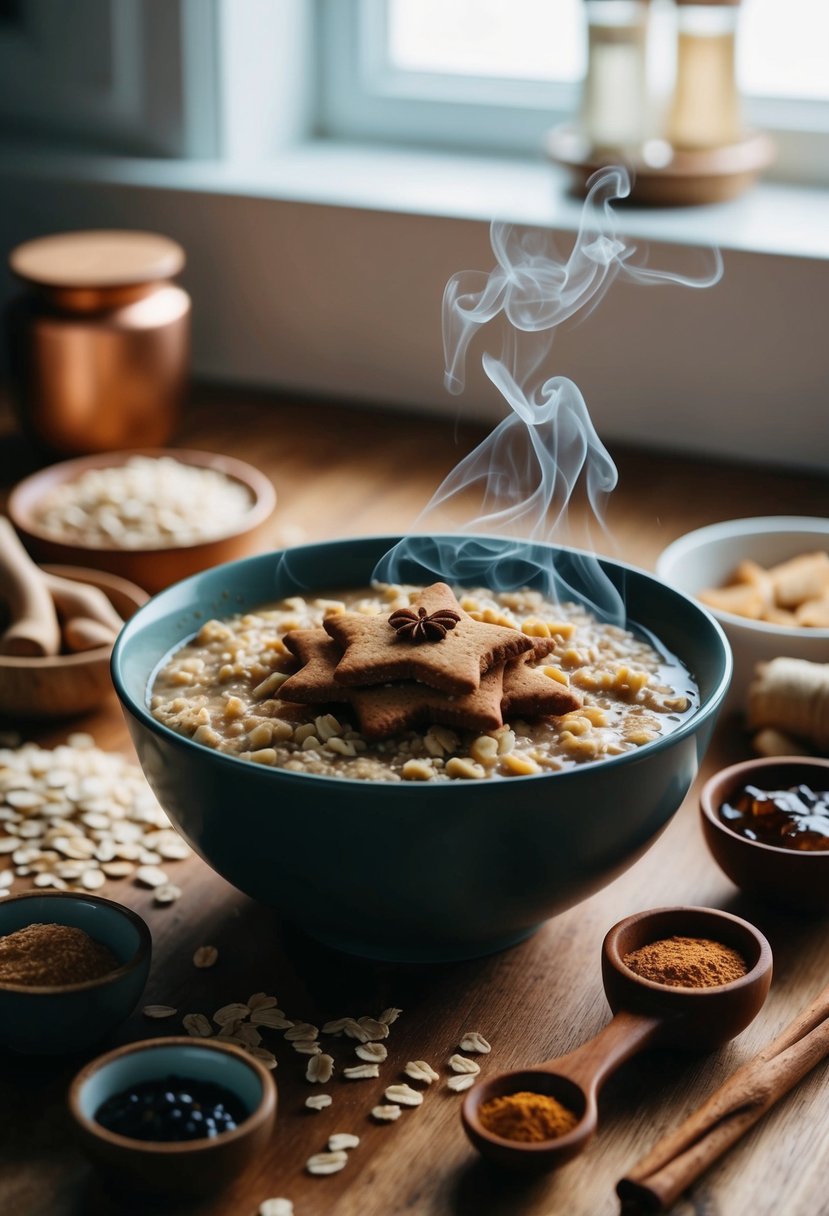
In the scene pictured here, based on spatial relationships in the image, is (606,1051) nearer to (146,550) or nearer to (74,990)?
(74,990)

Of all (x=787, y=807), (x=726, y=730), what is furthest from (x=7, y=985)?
(x=726, y=730)

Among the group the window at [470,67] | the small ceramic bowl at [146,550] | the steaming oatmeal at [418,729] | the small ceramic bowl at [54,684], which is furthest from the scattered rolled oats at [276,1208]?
the window at [470,67]

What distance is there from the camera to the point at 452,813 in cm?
86

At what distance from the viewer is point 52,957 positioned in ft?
3.05

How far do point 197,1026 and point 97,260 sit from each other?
1.22m

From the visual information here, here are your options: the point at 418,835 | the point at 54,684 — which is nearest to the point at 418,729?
the point at 418,835

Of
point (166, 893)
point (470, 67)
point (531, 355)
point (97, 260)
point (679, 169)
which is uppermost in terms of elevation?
point (470, 67)

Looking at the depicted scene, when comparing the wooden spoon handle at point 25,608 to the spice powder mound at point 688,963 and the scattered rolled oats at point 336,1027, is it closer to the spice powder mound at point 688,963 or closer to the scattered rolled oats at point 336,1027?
the scattered rolled oats at point 336,1027

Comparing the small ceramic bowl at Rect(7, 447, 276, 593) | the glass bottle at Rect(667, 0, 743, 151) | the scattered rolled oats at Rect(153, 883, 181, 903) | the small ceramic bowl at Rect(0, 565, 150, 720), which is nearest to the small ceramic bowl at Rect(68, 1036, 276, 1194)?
the scattered rolled oats at Rect(153, 883, 181, 903)

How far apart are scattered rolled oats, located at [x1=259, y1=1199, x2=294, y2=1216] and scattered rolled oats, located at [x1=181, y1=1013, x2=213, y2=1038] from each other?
6.1 inches

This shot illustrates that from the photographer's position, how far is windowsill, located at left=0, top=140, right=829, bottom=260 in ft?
6.18

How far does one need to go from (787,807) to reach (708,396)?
92 centimetres

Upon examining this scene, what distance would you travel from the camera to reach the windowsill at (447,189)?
1.88m

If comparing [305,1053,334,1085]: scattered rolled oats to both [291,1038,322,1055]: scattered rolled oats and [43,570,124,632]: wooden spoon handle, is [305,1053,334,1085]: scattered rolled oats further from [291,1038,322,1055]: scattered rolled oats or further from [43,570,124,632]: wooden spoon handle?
[43,570,124,632]: wooden spoon handle
